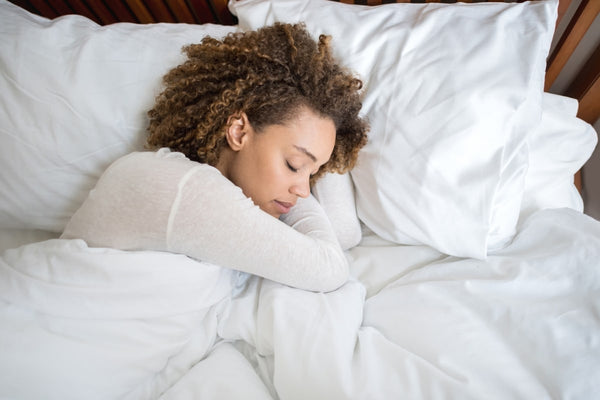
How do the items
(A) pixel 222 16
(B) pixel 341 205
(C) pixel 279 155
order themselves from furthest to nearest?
(A) pixel 222 16, (B) pixel 341 205, (C) pixel 279 155

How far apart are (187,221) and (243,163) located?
0.27 m

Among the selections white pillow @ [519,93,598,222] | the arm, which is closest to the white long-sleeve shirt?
the arm

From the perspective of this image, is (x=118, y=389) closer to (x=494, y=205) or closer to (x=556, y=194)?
(x=494, y=205)

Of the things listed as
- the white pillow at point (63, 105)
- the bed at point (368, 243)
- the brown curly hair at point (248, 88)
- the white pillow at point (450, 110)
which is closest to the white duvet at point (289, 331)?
the bed at point (368, 243)

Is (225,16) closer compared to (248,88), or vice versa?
(248,88)

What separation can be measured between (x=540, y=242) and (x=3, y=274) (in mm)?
1282

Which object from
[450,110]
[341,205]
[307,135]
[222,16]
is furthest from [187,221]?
[222,16]

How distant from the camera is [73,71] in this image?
93 cm

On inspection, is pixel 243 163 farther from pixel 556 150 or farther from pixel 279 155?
pixel 556 150

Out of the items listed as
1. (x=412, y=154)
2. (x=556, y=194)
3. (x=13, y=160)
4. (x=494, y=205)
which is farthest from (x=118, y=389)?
(x=556, y=194)

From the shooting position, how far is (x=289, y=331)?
2.50 feet

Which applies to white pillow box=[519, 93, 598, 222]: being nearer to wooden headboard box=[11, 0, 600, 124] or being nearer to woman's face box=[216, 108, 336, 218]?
wooden headboard box=[11, 0, 600, 124]

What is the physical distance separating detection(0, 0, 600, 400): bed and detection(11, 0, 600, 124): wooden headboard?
0.04 feet

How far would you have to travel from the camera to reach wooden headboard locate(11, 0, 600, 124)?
1.02 metres
